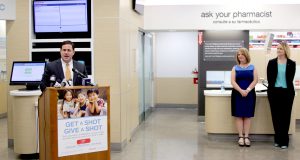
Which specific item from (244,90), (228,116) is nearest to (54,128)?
(244,90)

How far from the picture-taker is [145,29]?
8578mm

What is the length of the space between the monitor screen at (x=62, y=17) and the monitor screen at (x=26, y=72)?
633 mm

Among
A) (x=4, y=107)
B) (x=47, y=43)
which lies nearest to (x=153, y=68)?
(x=4, y=107)

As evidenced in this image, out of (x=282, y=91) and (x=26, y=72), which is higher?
(x=26, y=72)

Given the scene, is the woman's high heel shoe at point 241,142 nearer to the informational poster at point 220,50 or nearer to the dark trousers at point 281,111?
the dark trousers at point 281,111

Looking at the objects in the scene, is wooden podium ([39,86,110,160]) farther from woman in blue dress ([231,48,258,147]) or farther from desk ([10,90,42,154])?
woman in blue dress ([231,48,258,147])

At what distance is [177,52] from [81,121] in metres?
8.15

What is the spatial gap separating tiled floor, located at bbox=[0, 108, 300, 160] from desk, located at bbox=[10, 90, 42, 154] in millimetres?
337

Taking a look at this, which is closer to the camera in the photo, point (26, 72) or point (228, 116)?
point (26, 72)

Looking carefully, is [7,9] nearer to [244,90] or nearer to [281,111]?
[244,90]

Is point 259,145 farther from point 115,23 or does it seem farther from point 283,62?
point 115,23

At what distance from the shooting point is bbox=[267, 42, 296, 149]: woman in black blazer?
6098 millimetres

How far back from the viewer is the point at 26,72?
5.84 m

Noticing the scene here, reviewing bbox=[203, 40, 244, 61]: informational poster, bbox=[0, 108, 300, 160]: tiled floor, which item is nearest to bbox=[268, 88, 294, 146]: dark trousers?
bbox=[0, 108, 300, 160]: tiled floor
